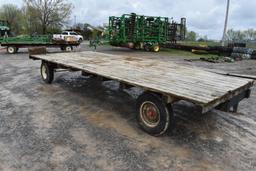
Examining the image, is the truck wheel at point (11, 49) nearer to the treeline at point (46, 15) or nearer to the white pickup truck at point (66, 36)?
the white pickup truck at point (66, 36)

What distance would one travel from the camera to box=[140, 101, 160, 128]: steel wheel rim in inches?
157

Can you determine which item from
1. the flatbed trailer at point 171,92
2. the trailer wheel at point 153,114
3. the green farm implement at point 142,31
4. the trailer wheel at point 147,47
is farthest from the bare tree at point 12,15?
the trailer wheel at point 153,114

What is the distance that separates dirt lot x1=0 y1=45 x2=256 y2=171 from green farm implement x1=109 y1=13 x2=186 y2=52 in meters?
13.8

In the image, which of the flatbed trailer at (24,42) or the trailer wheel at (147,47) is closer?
the flatbed trailer at (24,42)

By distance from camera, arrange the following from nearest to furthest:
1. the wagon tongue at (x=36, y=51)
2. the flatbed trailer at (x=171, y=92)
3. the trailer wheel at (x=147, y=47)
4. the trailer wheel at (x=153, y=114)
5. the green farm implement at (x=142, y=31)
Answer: the flatbed trailer at (x=171, y=92) < the trailer wheel at (x=153, y=114) < the wagon tongue at (x=36, y=51) < the green farm implement at (x=142, y=31) < the trailer wheel at (x=147, y=47)

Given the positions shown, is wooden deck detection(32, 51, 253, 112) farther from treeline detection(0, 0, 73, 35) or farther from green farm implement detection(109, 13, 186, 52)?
treeline detection(0, 0, 73, 35)

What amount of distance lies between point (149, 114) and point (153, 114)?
95mm

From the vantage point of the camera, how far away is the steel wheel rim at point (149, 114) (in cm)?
398

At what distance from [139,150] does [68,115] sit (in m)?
1.97

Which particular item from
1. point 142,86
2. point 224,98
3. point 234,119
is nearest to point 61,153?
point 142,86

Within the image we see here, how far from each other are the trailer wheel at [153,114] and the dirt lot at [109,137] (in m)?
0.15

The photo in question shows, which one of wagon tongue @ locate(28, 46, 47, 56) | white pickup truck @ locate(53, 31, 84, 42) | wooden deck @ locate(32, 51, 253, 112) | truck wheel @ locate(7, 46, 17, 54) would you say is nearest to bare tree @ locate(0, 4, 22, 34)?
white pickup truck @ locate(53, 31, 84, 42)

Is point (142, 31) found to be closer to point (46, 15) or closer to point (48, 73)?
point (48, 73)

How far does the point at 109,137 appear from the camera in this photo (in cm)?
403
